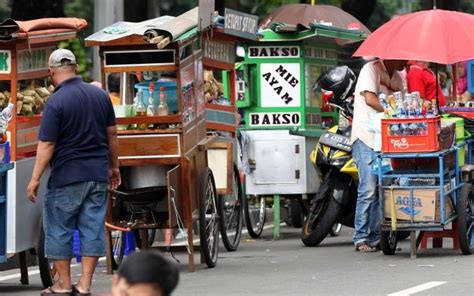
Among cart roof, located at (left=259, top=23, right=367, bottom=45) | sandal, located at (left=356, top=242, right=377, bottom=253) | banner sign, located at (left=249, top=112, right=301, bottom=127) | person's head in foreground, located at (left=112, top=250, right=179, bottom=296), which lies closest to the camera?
person's head in foreground, located at (left=112, top=250, right=179, bottom=296)

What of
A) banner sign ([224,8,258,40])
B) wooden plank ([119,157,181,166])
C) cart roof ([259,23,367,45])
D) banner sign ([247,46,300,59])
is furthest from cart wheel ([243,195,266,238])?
wooden plank ([119,157,181,166])

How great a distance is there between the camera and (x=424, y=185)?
12.7 meters

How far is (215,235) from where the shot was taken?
12.8 meters

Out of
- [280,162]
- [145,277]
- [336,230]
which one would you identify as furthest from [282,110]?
[145,277]

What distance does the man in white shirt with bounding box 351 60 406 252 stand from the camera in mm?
13445

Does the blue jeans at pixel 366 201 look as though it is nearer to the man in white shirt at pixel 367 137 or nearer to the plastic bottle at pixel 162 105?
the man in white shirt at pixel 367 137

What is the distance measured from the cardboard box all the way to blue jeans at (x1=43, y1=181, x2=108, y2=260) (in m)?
3.55

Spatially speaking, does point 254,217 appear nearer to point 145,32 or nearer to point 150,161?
point 150,161

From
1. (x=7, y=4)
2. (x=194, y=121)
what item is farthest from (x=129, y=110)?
(x=7, y=4)

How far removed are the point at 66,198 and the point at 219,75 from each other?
6.38 m

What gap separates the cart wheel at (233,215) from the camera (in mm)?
14365

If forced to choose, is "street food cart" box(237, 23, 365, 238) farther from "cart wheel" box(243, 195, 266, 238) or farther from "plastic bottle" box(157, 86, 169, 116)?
"plastic bottle" box(157, 86, 169, 116)

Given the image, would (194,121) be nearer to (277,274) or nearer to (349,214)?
(277,274)

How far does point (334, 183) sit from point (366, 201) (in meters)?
0.93
